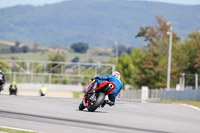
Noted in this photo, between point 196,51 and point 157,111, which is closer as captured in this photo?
point 157,111

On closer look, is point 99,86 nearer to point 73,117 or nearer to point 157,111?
point 73,117

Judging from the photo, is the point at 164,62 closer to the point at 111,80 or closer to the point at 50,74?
the point at 50,74

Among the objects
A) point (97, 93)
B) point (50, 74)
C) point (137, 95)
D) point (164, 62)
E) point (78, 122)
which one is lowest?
point (78, 122)

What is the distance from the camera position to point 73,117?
1395 cm

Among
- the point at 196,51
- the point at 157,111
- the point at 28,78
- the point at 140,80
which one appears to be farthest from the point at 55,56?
the point at 157,111

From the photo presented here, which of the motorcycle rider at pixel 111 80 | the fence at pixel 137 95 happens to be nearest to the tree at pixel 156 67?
the fence at pixel 137 95

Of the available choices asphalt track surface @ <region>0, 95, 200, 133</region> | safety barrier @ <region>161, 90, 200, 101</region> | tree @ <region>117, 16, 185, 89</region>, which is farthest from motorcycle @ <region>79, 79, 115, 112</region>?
tree @ <region>117, 16, 185, 89</region>

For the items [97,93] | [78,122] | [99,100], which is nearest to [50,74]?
[97,93]

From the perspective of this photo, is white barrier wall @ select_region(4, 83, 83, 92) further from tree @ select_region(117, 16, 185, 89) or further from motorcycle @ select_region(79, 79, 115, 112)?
motorcycle @ select_region(79, 79, 115, 112)

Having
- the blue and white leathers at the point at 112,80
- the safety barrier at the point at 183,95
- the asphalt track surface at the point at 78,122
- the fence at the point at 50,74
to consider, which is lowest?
the asphalt track surface at the point at 78,122

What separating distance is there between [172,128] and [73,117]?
2.72 metres

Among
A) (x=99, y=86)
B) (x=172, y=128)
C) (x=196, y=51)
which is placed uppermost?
(x=196, y=51)

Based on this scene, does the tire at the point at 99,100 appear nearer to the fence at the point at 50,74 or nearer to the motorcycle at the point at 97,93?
the motorcycle at the point at 97,93

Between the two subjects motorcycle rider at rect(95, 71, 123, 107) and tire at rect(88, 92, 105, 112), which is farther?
motorcycle rider at rect(95, 71, 123, 107)
